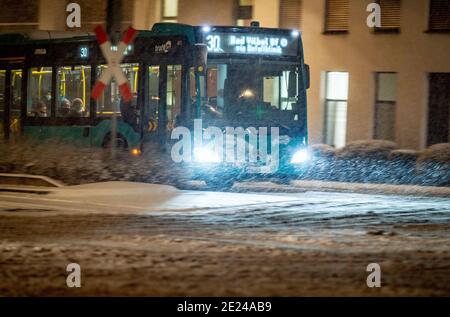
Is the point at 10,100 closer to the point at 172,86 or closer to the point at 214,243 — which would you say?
the point at 172,86

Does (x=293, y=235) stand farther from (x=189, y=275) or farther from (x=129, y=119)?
(x=129, y=119)

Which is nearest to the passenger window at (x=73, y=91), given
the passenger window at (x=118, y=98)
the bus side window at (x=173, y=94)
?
the passenger window at (x=118, y=98)

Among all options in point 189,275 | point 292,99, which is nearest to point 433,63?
point 292,99

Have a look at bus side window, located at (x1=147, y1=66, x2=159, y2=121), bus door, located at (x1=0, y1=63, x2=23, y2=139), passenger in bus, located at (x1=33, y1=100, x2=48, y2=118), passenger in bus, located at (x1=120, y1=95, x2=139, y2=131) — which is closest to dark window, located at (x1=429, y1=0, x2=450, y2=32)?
bus side window, located at (x1=147, y1=66, x2=159, y2=121)

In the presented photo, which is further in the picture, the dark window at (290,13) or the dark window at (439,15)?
the dark window at (290,13)

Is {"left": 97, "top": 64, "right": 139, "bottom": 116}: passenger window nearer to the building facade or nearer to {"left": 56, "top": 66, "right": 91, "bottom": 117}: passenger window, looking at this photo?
{"left": 56, "top": 66, "right": 91, "bottom": 117}: passenger window

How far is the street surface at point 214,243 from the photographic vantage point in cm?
927

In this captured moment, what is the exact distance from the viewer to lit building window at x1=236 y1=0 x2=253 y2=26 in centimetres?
3281

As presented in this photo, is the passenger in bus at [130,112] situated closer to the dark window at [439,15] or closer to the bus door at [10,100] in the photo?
the bus door at [10,100]

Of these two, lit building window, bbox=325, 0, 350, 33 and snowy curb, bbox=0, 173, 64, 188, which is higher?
lit building window, bbox=325, 0, 350, 33

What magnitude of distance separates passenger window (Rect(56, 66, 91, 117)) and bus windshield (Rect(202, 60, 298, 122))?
161 inches

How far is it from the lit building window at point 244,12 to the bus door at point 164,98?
11464mm

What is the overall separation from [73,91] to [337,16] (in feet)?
34.8
